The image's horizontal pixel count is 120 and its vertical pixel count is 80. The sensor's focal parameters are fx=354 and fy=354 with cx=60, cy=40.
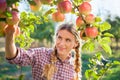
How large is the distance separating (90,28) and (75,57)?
0.70 metres

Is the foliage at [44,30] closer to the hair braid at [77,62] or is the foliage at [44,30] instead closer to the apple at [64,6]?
the hair braid at [77,62]

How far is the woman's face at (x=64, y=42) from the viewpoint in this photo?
1705mm

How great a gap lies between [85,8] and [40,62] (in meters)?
0.62

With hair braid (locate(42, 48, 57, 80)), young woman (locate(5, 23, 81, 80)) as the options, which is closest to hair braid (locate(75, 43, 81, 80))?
young woman (locate(5, 23, 81, 80))

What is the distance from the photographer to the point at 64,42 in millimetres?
1705

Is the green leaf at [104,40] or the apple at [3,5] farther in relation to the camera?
the green leaf at [104,40]

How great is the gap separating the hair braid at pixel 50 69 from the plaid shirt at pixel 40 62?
2cm

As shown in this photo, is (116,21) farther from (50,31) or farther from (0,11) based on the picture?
(0,11)

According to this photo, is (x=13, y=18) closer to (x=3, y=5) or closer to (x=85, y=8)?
(x=3, y=5)

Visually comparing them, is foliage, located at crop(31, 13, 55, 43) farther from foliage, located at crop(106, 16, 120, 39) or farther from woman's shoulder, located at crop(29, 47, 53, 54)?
woman's shoulder, located at crop(29, 47, 53, 54)

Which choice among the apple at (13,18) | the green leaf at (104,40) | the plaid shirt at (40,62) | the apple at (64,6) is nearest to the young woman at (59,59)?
the plaid shirt at (40,62)

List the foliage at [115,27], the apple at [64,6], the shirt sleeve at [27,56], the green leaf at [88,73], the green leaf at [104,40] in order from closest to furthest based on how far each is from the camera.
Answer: the apple at [64,6] < the green leaf at [104,40] < the shirt sleeve at [27,56] < the green leaf at [88,73] < the foliage at [115,27]

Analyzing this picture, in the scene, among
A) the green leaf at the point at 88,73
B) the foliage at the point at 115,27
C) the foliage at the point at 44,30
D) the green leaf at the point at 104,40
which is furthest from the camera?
the foliage at the point at 44,30

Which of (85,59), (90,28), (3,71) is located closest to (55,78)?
(90,28)
